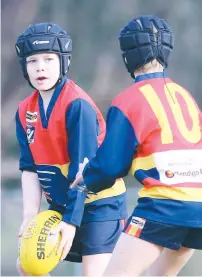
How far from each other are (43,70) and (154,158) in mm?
985

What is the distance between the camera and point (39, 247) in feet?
18.3

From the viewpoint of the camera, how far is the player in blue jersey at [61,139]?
5766 mm

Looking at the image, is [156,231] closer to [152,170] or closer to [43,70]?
[152,170]

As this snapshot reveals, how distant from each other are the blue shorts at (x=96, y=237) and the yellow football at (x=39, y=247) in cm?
25

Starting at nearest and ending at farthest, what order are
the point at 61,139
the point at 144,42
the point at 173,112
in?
the point at 173,112 < the point at 144,42 < the point at 61,139

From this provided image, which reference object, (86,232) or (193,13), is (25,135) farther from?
(193,13)

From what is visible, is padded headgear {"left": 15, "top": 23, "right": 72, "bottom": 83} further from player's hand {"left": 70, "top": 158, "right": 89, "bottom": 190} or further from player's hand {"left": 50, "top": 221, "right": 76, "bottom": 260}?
player's hand {"left": 50, "top": 221, "right": 76, "bottom": 260}

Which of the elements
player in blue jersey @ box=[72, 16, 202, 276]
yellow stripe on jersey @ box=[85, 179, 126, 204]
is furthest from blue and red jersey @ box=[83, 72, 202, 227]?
yellow stripe on jersey @ box=[85, 179, 126, 204]

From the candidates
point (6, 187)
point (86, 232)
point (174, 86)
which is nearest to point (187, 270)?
point (6, 187)

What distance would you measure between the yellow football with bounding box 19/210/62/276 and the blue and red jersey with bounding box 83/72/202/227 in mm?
526

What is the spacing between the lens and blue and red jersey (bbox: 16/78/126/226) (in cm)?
568

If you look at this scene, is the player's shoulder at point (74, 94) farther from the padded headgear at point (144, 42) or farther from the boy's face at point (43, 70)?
the padded headgear at point (144, 42)

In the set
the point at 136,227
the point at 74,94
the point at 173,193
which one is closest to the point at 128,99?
the point at 173,193

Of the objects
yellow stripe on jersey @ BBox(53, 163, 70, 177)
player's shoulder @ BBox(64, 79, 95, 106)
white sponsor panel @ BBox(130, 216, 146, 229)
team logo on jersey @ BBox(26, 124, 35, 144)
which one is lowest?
white sponsor panel @ BBox(130, 216, 146, 229)
